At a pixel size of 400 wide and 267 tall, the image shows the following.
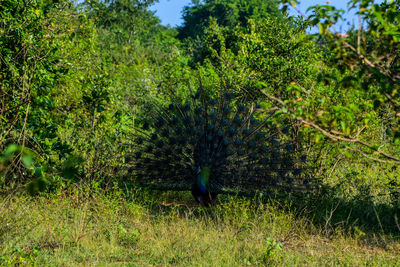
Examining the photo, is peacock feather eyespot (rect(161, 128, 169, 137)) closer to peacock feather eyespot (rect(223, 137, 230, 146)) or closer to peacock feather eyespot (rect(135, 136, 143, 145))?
peacock feather eyespot (rect(135, 136, 143, 145))

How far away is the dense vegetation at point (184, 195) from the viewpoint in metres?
4.08

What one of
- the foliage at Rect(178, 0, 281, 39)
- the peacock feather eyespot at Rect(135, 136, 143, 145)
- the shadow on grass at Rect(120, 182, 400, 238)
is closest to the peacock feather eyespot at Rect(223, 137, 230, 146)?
the shadow on grass at Rect(120, 182, 400, 238)

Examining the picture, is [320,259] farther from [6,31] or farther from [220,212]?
[6,31]

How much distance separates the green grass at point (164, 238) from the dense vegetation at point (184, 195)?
28mm

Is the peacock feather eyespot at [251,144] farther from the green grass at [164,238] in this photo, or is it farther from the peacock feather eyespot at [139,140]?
the peacock feather eyespot at [139,140]

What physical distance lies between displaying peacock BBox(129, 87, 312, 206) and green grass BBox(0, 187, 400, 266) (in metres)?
0.57

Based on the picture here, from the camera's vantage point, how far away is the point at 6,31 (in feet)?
21.5

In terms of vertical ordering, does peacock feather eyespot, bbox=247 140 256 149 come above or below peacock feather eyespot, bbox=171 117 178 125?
below

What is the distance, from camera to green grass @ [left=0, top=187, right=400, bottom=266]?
557 centimetres

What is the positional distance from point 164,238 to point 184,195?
3.80 meters

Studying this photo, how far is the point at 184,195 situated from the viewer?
406 inches

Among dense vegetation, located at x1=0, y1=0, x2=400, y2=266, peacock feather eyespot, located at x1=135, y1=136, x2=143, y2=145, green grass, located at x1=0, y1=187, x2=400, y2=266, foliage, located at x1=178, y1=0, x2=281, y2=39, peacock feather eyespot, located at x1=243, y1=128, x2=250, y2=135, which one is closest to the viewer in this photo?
dense vegetation, located at x1=0, y1=0, x2=400, y2=266

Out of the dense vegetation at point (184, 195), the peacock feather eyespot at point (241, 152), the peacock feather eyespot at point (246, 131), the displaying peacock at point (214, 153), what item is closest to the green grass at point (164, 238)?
the dense vegetation at point (184, 195)

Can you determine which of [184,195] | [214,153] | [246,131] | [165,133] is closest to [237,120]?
[246,131]
